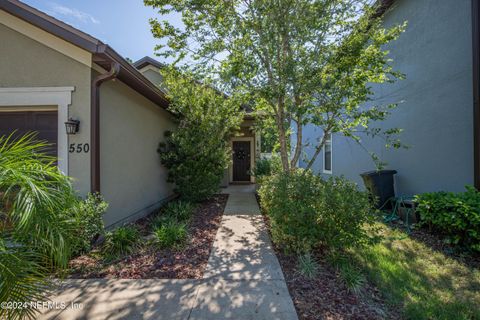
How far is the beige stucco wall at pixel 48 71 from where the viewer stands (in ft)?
14.6

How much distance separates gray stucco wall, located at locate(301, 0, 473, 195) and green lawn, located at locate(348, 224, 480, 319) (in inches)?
84.9

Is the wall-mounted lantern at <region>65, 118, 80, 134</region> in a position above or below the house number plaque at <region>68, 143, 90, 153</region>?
above

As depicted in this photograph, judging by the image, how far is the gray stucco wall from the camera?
503 centimetres

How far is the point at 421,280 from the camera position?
131 inches

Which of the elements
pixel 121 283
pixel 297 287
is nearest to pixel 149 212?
pixel 121 283

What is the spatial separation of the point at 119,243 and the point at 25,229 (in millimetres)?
2336

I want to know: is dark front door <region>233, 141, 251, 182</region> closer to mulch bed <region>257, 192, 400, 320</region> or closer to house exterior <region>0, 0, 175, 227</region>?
house exterior <region>0, 0, 175, 227</region>

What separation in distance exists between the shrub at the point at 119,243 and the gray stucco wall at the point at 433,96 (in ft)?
21.6

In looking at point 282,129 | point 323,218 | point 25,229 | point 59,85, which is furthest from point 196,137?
point 25,229

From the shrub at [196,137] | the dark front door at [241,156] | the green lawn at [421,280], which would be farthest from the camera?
the dark front door at [241,156]

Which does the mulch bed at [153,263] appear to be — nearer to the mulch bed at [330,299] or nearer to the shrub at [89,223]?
the shrub at [89,223]

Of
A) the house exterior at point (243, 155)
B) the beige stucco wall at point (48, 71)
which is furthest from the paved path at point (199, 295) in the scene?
the house exterior at point (243, 155)

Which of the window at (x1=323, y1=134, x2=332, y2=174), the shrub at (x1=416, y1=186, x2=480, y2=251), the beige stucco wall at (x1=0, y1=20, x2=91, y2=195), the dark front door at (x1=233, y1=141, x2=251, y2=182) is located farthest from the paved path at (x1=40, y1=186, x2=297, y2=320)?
the dark front door at (x1=233, y1=141, x2=251, y2=182)

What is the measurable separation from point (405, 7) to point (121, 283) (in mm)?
8999
